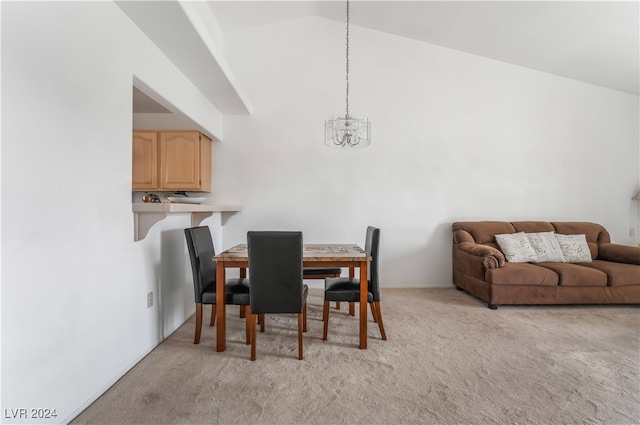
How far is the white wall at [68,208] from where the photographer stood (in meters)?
1.28

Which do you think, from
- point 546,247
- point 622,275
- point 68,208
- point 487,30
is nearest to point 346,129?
point 68,208

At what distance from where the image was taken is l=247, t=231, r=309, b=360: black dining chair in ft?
7.11

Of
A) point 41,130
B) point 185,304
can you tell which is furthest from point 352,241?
point 41,130

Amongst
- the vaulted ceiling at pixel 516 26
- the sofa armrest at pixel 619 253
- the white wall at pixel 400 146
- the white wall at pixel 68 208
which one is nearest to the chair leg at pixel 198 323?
the white wall at pixel 68 208

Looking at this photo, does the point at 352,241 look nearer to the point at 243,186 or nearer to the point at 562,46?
the point at 243,186

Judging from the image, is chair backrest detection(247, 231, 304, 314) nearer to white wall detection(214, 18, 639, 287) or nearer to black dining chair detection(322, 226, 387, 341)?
black dining chair detection(322, 226, 387, 341)

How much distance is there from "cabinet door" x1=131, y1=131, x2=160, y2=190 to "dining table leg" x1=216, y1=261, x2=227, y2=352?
6.80 feet

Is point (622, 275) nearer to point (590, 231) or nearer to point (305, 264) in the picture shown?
point (590, 231)

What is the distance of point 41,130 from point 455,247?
4.25 metres

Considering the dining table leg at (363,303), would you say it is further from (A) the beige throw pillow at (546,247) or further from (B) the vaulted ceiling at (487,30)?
(A) the beige throw pillow at (546,247)

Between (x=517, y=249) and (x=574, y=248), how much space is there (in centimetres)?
80

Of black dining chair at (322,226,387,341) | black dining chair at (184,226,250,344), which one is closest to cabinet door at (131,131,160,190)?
black dining chair at (184,226,250,344)

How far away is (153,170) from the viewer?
12.7 feet

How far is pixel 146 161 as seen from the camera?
3.88m
